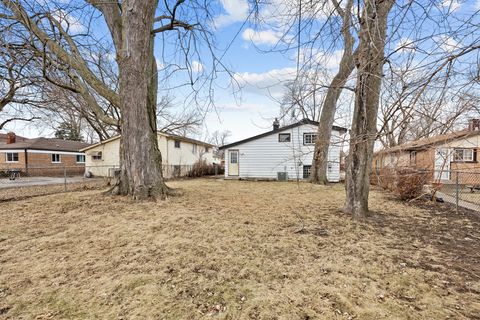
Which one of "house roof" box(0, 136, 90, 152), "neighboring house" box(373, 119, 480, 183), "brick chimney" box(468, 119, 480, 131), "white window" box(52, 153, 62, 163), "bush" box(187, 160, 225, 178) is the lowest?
"bush" box(187, 160, 225, 178)

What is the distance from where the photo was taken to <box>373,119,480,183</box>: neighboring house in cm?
301

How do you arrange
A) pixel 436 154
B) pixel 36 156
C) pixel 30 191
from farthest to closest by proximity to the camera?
1. pixel 36 156
2. pixel 30 191
3. pixel 436 154

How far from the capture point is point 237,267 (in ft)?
9.05

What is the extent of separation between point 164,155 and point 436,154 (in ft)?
53.2

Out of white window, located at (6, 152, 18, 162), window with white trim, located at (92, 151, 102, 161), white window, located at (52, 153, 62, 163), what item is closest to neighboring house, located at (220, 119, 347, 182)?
window with white trim, located at (92, 151, 102, 161)

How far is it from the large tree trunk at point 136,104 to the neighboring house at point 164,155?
10.3 m

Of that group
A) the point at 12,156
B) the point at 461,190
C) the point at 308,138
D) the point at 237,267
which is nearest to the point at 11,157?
the point at 12,156

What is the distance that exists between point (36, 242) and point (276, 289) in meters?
3.67

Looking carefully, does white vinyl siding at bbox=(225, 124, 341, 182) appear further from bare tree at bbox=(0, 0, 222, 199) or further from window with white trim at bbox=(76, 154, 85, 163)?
window with white trim at bbox=(76, 154, 85, 163)

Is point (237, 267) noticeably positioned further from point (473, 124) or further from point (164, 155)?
point (164, 155)

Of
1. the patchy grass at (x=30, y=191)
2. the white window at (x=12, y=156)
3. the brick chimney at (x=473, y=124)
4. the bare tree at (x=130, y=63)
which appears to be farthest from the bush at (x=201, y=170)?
the brick chimney at (x=473, y=124)

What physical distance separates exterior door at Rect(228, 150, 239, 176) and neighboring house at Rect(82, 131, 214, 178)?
4.06 metres

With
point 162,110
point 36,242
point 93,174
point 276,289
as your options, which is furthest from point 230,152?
point 276,289

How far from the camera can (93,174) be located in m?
19.3
